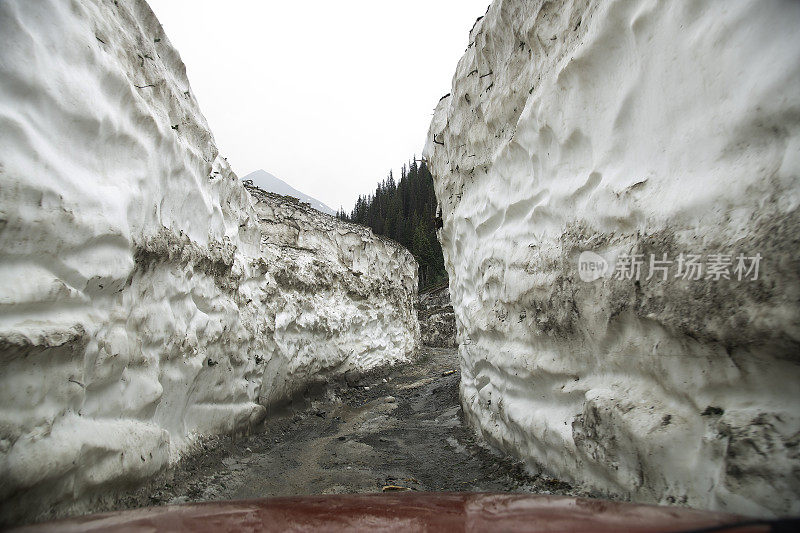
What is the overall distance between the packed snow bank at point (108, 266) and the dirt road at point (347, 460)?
0.35m

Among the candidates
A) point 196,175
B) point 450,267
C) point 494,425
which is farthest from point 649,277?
point 450,267

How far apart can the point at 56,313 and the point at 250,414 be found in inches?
137

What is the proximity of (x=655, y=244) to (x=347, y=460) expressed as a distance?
397cm

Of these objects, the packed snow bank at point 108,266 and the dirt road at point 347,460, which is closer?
the packed snow bank at point 108,266

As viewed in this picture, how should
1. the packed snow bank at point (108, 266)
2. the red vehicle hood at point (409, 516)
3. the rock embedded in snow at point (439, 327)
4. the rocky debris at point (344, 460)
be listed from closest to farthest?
the red vehicle hood at point (409, 516) < the packed snow bank at point (108, 266) < the rocky debris at point (344, 460) < the rock embedded in snow at point (439, 327)

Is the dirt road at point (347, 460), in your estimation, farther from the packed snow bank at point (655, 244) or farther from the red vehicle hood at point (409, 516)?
the red vehicle hood at point (409, 516)

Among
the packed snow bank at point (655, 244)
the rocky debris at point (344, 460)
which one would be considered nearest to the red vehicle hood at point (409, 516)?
the packed snow bank at point (655, 244)

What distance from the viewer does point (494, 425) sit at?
15.7 feet

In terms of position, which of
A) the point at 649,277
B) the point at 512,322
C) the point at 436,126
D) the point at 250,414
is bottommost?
the point at 250,414

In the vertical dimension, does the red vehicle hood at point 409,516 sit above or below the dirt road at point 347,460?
above

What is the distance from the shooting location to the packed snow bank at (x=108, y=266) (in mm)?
2248

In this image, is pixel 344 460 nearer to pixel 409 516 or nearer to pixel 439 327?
pixel 409 516

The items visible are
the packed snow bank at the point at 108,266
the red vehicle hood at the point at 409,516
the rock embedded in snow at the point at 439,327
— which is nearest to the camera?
the red vehicle hood at the point at 409,516

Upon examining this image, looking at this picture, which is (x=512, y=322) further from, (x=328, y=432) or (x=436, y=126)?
(x=436, y=126)
